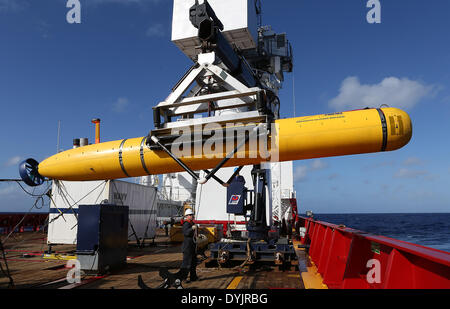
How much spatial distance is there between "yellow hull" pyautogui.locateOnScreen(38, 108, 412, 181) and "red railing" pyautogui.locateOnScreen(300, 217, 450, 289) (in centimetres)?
177

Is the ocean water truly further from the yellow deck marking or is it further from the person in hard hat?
the person in hard hat

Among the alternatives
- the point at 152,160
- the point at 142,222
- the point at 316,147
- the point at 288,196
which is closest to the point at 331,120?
the point at 316,147

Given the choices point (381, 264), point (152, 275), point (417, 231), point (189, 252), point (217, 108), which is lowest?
point (417, 231)

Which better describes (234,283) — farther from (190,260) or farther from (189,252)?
(189,252)

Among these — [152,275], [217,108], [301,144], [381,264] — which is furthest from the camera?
[152,275]

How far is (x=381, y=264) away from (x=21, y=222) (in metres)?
22.7

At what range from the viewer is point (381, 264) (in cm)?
500

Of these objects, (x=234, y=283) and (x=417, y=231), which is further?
(x=417, y=231)

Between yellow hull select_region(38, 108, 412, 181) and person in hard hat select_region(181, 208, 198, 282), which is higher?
yellow hull select_region(38, 108, 412, 181)

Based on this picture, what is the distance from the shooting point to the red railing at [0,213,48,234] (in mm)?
21016

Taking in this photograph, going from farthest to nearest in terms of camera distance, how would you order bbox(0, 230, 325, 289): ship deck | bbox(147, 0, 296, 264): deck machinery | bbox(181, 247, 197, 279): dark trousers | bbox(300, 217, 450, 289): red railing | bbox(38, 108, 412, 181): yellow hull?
bbox(181, 247, 197, 279): dark trousers
bbox(0, 230, 325, 289): ship deck
bbox(147, 0, 296, 264): deck machinery
bbox(38, 108, 412, 181): yellow hull
bbox(300, 217, 450, 289): red railing

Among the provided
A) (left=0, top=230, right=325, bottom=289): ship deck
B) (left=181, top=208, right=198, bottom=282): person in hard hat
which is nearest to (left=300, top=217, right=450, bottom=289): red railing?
(left=0, top=230, right=325, bottom=289): ship deck

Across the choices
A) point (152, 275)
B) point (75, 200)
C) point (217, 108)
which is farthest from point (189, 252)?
point (75, 200)

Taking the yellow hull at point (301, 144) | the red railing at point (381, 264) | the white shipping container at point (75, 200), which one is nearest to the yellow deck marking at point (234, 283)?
the red railing at point (381, 264)
